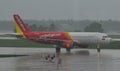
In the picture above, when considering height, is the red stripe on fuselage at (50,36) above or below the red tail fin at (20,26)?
below

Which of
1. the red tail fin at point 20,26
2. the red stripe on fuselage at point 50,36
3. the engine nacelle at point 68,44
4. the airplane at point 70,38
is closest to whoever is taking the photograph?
the engine nacelle at point 68,44

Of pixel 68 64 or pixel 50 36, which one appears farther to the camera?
pixel 50 36

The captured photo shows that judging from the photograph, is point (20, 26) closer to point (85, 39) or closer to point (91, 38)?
point (85, 39)

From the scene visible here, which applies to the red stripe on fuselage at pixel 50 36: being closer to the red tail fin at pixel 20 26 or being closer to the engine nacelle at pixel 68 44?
the red tail fin at pixel 20 26

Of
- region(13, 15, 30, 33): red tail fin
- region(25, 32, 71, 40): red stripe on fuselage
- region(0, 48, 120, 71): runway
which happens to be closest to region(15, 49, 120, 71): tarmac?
region(0, 48, 120, 71): runway

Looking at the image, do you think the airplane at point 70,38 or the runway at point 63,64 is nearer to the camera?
the runway at point 63,64

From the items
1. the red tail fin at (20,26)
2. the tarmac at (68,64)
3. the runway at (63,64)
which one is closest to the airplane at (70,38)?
the red tail fin at (20,26)

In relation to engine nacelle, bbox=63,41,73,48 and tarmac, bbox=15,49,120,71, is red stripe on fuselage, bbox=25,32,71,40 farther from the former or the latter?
tarmac, bbox=15,49,120,71

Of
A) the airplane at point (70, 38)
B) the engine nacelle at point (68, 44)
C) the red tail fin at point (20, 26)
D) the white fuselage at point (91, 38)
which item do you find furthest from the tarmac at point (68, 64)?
the red tail fin at point (20, 26)

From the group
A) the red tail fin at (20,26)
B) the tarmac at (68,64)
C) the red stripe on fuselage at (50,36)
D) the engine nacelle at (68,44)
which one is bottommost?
the engine nacelle at (68,44)

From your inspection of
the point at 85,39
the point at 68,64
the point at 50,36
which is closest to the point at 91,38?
the point at 85,39

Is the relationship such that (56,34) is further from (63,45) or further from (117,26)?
(117,26)

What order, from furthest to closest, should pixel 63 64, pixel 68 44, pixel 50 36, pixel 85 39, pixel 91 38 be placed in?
pixel 50 36 < pixel 85 39 < pixel 91 38 < pixel 68 44 < pixel 63 64

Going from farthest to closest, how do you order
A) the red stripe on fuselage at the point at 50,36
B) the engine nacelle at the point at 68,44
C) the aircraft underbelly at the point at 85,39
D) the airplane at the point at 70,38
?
the red stripe on fuselage at the point at 50,36 < the aircraft underbelly at the point at 85,39 < the airplane at the point at 70,38 < the engine nacelle at the point at 68,44
